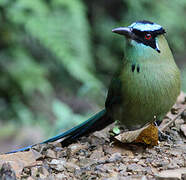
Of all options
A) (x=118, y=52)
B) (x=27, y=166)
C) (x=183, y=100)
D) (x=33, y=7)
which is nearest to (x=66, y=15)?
(x=33, y=7)

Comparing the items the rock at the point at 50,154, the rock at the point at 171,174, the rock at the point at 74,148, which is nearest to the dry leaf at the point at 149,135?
the rock at the point at 171,174

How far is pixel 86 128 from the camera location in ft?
14.0

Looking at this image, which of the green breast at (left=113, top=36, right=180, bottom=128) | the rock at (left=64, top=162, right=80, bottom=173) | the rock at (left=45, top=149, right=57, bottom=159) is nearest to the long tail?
the rock at (left=45, top=149, right=57, bottom=159)

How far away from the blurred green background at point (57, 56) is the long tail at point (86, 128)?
1.20 m

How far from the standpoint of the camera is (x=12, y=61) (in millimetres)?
Answer: 7363

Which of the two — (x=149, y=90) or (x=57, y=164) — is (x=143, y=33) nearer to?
(x=149, y=90)

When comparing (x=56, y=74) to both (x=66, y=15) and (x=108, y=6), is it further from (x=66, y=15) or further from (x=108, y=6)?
(x=108, y=6)

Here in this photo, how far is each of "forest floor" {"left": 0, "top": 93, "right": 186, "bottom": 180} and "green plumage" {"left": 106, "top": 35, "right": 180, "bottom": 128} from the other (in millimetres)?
326

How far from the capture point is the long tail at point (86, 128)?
4102mm

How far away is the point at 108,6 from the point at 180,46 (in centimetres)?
181

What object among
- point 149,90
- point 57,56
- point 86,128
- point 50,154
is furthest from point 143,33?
point 57,56

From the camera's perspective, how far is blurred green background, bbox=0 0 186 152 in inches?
259

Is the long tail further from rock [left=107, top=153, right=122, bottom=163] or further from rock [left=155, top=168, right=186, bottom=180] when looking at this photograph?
rock [left=155, top=168, right=186, bottom=180]

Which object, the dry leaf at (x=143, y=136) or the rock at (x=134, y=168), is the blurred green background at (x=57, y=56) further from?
the rock at (x=134, y=168)
